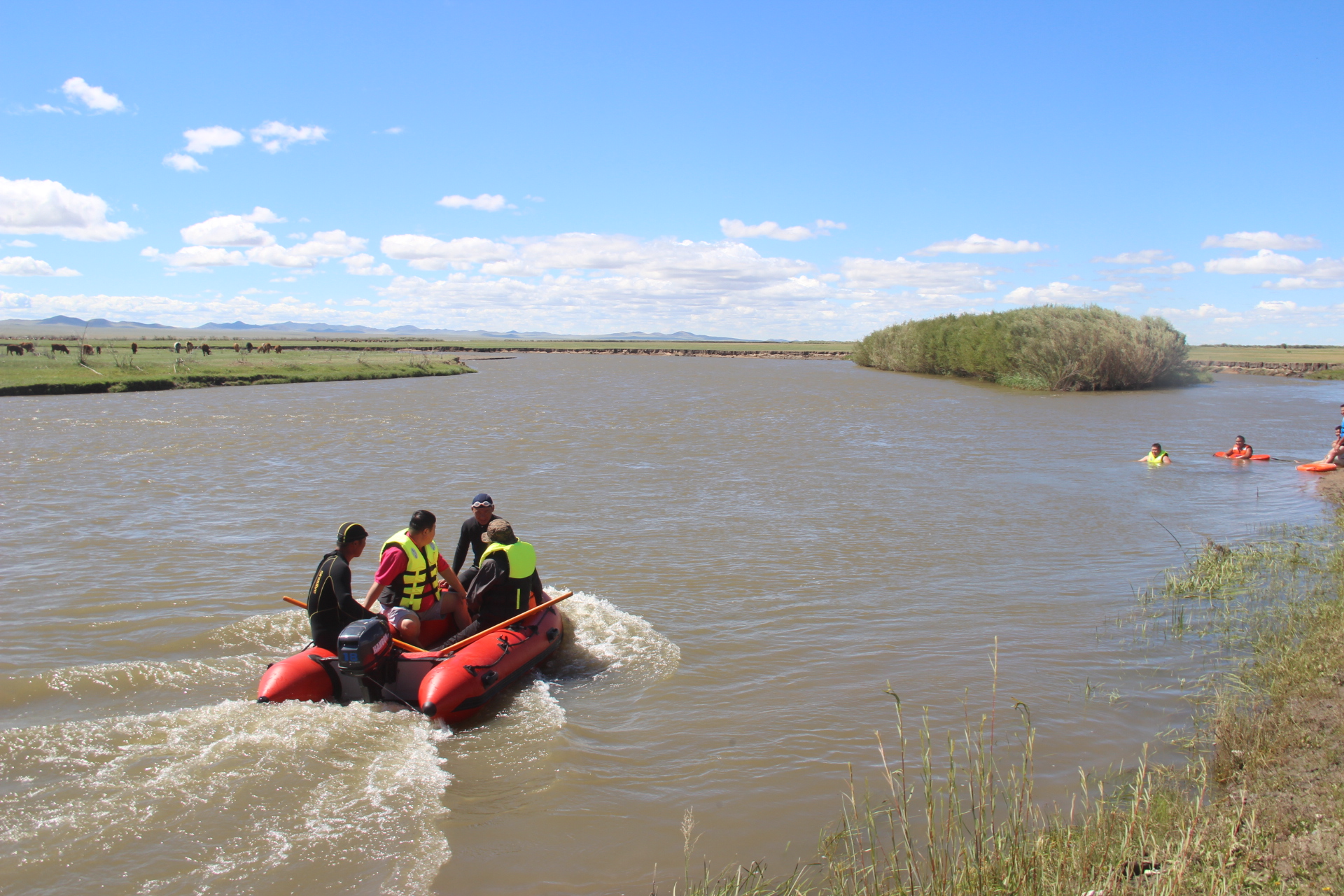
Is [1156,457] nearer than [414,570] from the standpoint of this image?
No

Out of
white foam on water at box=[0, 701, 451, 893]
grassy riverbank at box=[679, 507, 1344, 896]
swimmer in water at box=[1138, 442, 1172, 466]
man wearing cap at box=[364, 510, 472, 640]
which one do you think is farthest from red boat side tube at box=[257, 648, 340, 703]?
swimmer in water at box=[1138, 442, 1172, 466]

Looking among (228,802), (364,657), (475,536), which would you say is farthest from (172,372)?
(228,802)

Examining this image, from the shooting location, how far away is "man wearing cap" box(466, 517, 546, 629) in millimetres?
7770

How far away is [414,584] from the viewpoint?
25.0ft

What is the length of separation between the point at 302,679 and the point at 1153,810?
593cm

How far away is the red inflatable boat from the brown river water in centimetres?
17

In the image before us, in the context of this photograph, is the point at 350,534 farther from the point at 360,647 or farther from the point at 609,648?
the point at 609,648


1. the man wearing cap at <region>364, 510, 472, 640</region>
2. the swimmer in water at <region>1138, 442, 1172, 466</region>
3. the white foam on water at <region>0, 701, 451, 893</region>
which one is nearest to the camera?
the white foam on water at <region>0, 701, 451, 893</region>

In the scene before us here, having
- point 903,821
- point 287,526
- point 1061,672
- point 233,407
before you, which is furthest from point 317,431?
point 903,821

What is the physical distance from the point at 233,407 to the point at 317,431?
29.0 ft

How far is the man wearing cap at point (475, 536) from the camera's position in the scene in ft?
27.6

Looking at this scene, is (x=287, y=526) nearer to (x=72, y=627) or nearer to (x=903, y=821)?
(x=72, y=627)

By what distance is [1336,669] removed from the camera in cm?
540

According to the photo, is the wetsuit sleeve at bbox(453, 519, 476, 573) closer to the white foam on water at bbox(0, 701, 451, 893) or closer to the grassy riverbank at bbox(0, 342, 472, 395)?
the white foam on water at bbox(0, 701, 451, 893)
